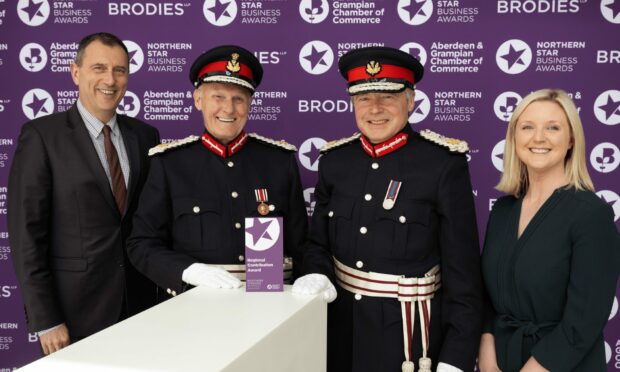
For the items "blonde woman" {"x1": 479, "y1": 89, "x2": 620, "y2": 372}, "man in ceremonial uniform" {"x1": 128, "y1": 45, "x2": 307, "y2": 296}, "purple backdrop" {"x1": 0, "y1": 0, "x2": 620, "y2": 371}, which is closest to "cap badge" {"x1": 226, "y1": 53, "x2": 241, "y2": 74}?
"man in ceremonial uniform" {"x1": 128, "y1": 45, "x2": 307, "y2": 296}

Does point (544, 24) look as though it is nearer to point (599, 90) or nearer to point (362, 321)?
point (599, 90)

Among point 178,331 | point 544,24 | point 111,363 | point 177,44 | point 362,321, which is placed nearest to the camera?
point 111,363

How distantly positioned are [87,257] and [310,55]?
5.32ft

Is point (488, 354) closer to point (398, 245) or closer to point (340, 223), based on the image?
point (398, 245)

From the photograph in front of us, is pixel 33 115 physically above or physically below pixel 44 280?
above

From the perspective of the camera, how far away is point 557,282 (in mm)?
1572

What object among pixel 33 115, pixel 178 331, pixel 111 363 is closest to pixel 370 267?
pixel 178 331

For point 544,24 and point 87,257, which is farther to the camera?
point 544,24

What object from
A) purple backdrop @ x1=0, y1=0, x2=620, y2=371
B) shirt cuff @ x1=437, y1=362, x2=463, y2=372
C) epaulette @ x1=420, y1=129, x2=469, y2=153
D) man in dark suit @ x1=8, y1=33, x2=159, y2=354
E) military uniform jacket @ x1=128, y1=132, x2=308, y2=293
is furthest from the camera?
purple backdrop @ x1=0, y1=0, x2=620, y2=371

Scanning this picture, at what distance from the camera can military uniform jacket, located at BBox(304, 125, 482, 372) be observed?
5.61 ft

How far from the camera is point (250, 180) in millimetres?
2041

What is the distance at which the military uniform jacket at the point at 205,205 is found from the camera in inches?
77.2

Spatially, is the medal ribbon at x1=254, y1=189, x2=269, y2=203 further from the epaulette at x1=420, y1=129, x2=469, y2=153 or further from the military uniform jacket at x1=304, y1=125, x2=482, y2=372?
the epaulette at x1=420, y1=129, x2=469, y2=153

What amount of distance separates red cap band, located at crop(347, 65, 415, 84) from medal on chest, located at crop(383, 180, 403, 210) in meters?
0.35
